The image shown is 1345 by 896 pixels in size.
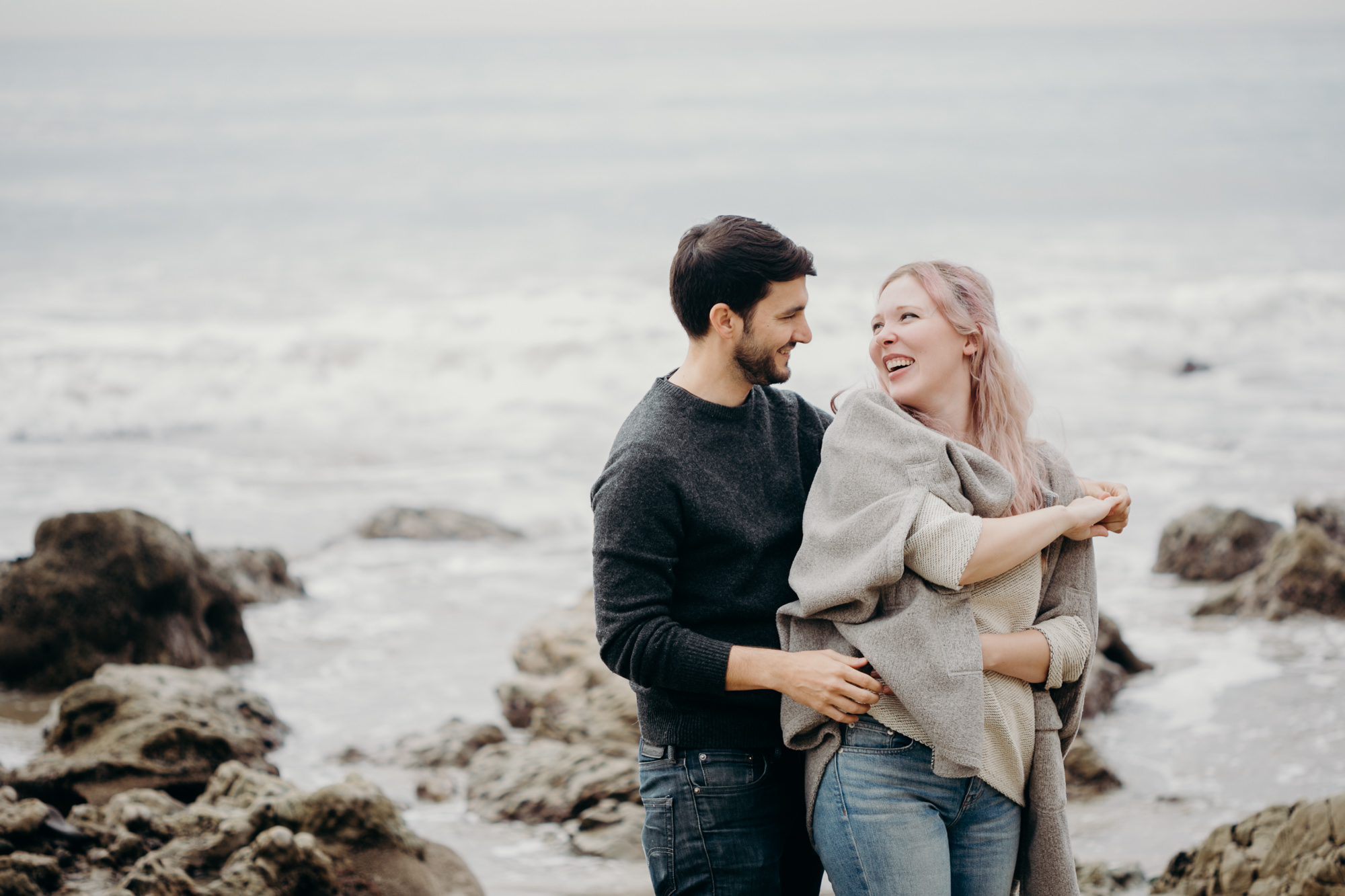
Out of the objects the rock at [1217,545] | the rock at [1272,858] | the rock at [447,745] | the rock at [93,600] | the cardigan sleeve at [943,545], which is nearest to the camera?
the cardigan sleeve at [943,545]

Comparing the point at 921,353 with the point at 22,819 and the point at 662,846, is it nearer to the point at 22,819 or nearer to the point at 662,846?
the point at 662,846

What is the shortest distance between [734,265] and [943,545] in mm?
→ 820

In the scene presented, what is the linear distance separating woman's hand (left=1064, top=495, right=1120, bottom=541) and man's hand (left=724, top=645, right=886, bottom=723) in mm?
558

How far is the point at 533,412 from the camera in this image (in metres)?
17.0

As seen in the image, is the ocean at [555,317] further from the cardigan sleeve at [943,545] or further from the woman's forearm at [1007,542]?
the cardigan sleeve at [943,545]

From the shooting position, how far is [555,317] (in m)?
21.7

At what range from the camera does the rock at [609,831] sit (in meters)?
4.93

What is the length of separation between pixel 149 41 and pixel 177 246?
6632 centimetres

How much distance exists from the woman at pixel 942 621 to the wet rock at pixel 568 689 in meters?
2.53

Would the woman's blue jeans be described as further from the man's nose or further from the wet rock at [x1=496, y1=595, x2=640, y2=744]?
the wet rock at [x1=496, y1=595, x2=640, y2=744]

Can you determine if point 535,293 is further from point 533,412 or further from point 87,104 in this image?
point 87,104

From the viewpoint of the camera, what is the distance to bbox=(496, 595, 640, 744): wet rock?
226 inches

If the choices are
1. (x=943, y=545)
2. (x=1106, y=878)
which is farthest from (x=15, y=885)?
(x=1106, y=878)

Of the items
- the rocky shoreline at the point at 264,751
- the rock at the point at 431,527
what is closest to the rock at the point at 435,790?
the rocky shoreline at the point at 264,751
